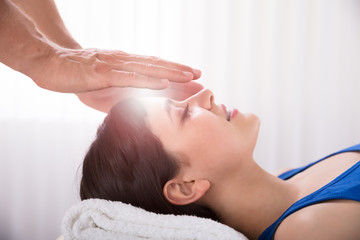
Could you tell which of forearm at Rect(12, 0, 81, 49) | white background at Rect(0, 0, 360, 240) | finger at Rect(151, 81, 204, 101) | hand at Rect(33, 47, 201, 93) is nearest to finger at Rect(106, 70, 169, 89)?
hand at Rect(33, 47, 201, 93)

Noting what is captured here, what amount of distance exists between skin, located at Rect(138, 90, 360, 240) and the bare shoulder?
0.66 feet

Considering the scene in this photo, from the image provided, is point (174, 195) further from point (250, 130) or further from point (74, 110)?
point (74, 110)

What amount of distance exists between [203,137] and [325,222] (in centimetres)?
44

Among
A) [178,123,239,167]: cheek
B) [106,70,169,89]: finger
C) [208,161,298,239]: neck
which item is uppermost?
[106,70,169,89]: finger

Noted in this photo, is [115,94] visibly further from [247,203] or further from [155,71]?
[247,203]

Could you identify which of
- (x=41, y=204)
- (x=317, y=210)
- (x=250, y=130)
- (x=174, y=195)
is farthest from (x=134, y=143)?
(x=41, y=204)

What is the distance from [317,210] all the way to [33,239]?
2.15 m

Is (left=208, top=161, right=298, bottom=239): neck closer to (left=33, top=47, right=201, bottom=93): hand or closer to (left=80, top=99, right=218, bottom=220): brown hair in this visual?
(left=80, top=99, right=218, bottom=220): brown hair

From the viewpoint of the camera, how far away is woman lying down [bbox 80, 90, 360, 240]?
1.18 m

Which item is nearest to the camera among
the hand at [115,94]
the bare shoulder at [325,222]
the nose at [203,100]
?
the bare shoulder at [325,222]

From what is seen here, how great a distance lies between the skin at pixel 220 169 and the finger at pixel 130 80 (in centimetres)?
8

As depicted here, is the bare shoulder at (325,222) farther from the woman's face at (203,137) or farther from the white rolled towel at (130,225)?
the woman's face at (203,137)

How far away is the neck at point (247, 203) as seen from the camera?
48.1 inches

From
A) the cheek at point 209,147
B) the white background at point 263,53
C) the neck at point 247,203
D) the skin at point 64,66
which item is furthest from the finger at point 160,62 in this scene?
the white background at point 263,53
